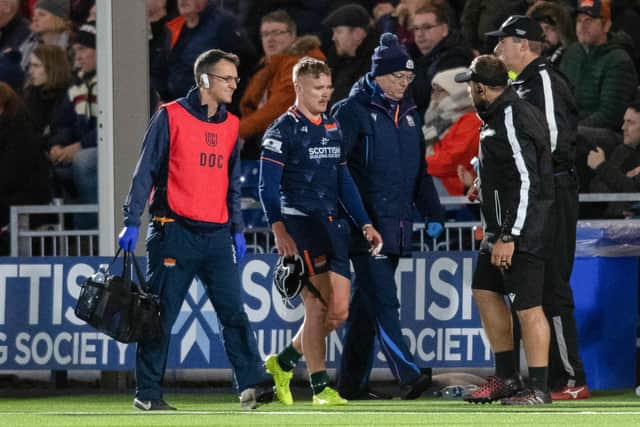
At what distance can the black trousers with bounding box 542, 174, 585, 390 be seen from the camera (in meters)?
11.4

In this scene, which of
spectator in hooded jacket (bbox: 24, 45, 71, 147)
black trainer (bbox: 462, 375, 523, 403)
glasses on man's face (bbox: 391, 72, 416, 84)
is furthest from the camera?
spectator in hooded jacket (bbox: 24, 45, 71, 147)

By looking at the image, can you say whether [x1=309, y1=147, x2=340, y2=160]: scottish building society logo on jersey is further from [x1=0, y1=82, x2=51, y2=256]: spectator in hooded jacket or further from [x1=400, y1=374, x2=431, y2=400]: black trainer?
[x1=0, y1=82, x2=51, y2=256]: spectator in hooded jacket

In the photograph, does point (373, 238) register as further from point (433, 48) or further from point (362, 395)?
point (433, 48)

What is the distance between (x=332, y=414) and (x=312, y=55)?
5301 mm

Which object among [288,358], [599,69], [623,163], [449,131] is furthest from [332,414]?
[599,69]

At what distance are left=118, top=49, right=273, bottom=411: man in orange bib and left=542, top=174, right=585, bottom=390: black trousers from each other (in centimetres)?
211

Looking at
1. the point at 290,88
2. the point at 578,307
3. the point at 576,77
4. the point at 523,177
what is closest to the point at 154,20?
the point at 290,88

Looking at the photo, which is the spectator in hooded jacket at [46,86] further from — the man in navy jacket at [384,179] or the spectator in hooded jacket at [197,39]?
the man in navy jacket at [384,179]

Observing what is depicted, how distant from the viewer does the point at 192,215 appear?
10.5 m

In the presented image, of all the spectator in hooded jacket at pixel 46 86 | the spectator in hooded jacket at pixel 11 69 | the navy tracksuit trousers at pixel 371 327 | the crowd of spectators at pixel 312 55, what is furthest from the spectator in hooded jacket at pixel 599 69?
the spectator in hooded jacket at pixel 11 69

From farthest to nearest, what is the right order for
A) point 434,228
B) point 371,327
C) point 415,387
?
1. point 371,327
2. point 434,228
3. point 415,387

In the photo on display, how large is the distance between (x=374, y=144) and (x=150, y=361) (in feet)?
7.43

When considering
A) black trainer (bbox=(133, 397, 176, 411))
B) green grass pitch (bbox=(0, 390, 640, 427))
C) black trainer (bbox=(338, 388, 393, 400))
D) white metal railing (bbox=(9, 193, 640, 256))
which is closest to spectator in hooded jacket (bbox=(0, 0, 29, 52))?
white metal railing (bbox=(9, 193, 640, 256))

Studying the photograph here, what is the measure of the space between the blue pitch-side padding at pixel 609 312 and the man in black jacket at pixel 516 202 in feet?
6.21
